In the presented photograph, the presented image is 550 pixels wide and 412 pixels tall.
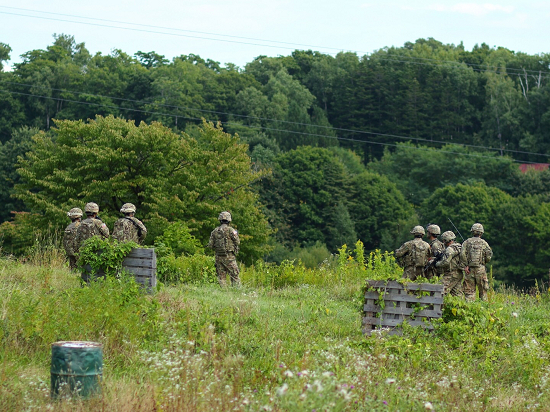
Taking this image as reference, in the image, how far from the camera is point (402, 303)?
1047 centimetres

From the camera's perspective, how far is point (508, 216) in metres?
64.4

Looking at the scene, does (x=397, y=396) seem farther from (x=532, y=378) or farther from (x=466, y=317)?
(x=466, y=317)

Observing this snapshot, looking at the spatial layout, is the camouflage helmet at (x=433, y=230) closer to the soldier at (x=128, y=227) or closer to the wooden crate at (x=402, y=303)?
the wooden crate at (x=402, y=303)

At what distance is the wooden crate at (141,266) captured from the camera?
38.8 ft

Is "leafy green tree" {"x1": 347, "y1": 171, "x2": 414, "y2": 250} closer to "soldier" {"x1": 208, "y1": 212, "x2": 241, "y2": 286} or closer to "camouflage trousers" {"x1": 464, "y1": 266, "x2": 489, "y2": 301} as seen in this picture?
"soldier" {"x1": 208, "y1": 212, "x2": 241, "y2": 286}

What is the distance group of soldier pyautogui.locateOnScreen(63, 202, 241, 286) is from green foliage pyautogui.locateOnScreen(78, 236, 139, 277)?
217cm

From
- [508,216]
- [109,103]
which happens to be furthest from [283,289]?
[109,103]

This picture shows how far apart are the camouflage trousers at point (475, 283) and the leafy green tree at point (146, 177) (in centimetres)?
2609

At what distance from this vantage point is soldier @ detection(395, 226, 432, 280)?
14.9 meters

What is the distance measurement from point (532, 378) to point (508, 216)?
58.0 meters

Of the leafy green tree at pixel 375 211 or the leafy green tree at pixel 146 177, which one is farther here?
the leafy green tree at pixel 375 211

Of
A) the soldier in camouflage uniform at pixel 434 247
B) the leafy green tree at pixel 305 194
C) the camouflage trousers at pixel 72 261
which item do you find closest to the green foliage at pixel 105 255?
the camouflage trousers at pixel 72 261

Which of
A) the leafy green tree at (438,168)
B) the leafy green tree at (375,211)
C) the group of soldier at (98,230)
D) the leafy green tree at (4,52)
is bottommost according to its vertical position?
the leafy green tree at (375,211)

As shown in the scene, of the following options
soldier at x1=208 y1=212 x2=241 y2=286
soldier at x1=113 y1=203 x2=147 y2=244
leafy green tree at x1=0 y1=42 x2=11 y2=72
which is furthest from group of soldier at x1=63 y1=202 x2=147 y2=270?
leafy green tree at x1=0 y1=42 x2=11 y2=72
